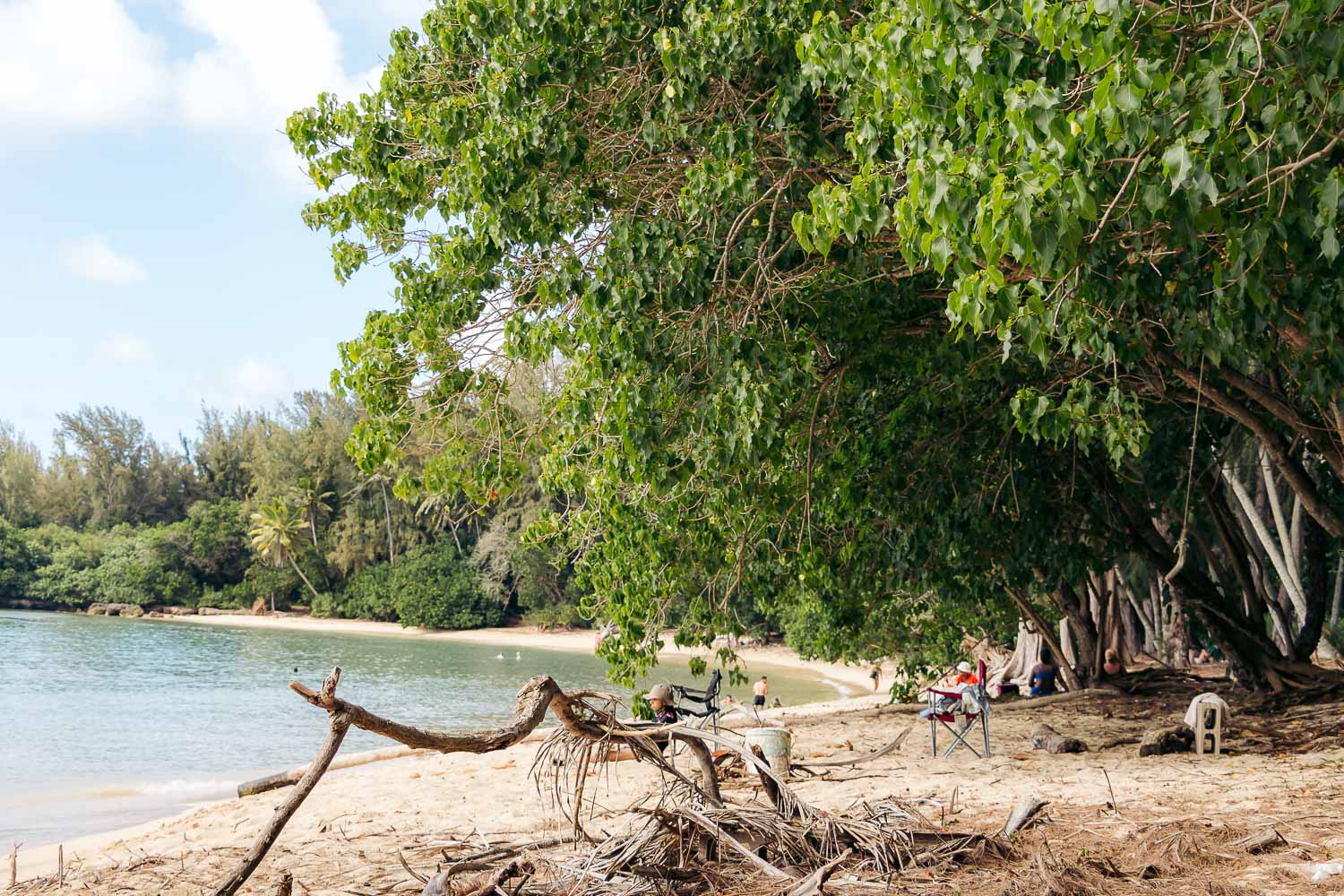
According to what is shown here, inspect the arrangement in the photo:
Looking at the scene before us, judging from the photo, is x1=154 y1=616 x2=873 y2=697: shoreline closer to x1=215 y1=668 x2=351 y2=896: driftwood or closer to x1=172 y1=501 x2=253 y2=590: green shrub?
x1=172 y1=501 x2=253 y2=590: green shrub

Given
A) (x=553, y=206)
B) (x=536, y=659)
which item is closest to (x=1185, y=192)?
(x=553, y=206)

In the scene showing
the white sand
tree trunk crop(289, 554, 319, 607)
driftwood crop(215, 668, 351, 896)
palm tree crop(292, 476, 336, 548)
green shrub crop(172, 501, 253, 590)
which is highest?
palm tree crop(292, 476, 336, 548)

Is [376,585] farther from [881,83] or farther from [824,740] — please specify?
[881,83]

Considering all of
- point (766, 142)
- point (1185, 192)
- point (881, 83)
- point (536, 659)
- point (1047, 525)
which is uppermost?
point (766, 142)

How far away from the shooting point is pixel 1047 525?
33.1 ft

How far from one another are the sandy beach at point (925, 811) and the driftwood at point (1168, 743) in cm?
15

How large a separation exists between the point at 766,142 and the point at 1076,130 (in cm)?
402

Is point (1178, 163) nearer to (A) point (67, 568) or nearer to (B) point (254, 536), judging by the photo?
(B) point (254, 536)

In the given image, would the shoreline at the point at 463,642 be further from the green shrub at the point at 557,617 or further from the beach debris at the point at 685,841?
the beach debris at the point at 685,841

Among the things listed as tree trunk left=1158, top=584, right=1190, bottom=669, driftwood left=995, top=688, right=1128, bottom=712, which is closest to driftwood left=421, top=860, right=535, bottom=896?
driftwood left=995, top=688, right=1128, bottom=712

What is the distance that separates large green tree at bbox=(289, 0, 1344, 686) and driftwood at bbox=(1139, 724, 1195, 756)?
70.4 inches

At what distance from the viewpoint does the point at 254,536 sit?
55312 mm

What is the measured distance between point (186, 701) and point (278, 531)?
95.1ft

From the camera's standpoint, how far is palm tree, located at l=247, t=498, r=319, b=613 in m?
52.5
